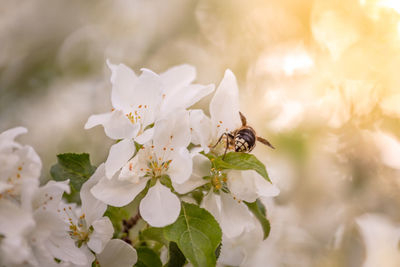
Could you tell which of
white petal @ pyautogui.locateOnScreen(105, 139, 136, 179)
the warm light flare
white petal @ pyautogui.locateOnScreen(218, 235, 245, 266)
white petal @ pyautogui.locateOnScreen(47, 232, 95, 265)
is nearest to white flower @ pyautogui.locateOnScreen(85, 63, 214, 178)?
white petal @ pyautogui.locateOnScreen(105, 139, 136, 179)

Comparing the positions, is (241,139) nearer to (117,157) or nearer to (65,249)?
(117,157)

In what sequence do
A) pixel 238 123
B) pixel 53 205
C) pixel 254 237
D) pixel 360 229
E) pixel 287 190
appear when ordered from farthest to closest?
pixel 287 190 → pixel 360 229 → pixel 254 237 → pixel 238 123 → pixel 53 205

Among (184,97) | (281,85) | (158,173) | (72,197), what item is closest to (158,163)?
(158,173)

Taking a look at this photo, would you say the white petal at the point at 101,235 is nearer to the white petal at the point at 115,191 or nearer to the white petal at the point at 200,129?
the white petal at the point at 115,191

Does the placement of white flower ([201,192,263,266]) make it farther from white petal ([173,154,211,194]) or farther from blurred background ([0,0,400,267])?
blurred background ([0,0,400,267])

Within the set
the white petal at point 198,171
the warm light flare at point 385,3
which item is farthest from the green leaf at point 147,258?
the warm light flare at point 385,3

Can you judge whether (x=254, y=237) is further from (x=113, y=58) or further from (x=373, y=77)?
(x=113, y=58)

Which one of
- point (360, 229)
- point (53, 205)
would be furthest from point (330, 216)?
point (53, 205)
